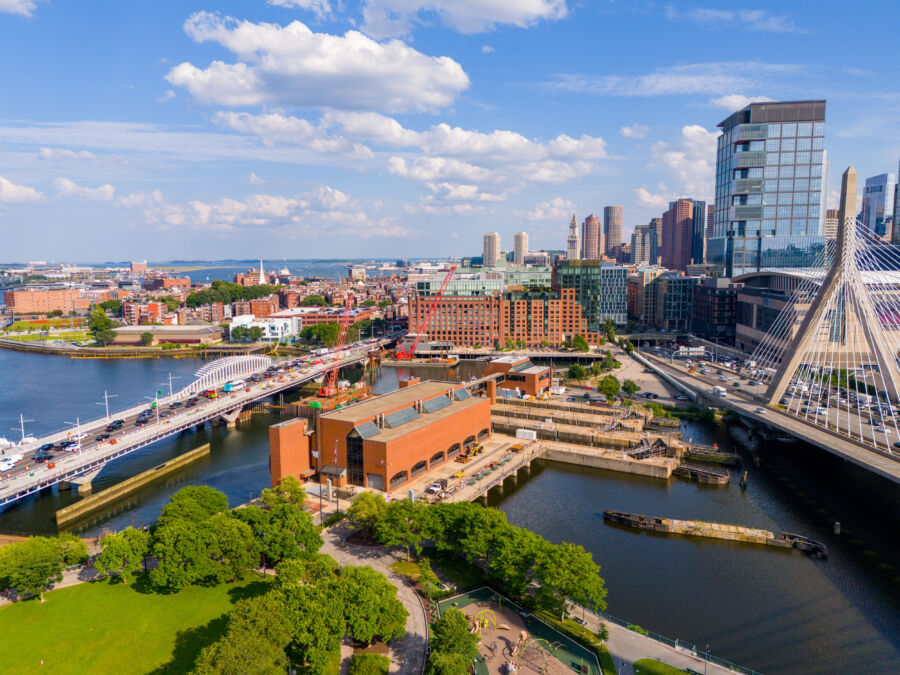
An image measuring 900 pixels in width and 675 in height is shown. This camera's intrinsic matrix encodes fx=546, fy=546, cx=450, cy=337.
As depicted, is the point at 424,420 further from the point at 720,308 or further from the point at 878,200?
the point at 878,200

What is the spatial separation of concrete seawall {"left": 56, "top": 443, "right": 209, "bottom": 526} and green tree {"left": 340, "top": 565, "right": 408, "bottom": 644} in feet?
81.4

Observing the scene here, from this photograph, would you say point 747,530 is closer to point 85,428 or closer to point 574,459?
point 574,459

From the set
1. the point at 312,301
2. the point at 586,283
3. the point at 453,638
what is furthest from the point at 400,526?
the point at 312,301

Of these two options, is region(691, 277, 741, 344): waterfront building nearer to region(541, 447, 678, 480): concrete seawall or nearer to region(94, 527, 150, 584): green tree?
region(541, 447, 678, 480): concrete seawall

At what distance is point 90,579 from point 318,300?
130 meters

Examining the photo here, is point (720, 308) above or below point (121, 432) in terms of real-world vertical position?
above

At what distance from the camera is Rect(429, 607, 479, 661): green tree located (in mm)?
17812

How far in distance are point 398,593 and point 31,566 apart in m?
15.5

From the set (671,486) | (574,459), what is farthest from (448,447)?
(671,486)

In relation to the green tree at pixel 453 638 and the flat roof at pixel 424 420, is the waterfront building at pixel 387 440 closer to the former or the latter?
the flat roof at pixel 424 420

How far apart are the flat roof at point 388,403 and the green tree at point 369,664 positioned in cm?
1783

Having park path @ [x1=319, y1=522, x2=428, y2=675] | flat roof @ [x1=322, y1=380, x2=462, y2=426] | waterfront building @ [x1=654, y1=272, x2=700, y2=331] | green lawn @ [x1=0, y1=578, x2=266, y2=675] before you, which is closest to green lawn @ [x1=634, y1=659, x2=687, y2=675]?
park path @ [x1=319, y1=522, x2=428, y2=675]

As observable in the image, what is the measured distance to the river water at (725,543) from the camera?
74.2 ft

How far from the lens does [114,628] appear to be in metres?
21.3
